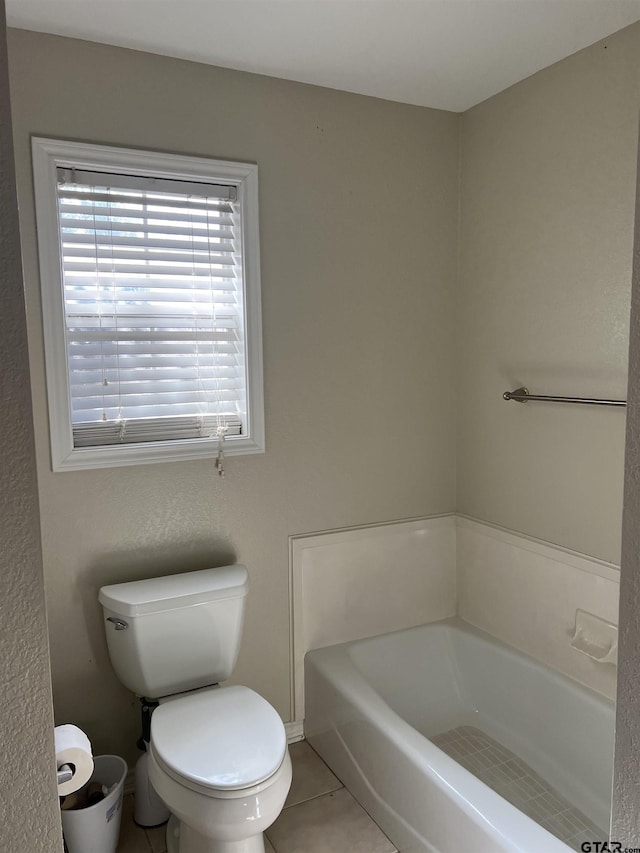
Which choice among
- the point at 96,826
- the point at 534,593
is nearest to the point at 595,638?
the point at 534,593

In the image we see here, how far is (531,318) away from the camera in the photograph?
2.33m

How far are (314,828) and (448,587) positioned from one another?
1.09 meters

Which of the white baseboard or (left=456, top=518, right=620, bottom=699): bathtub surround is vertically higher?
(left=456, top=518, right=620, bottom=699): bathtub surround

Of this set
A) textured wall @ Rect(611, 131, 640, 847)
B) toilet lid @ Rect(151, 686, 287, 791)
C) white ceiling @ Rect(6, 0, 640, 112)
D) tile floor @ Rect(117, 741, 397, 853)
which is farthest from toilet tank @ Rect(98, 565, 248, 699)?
white ceiling @ Rect(6, 0, 640, 112)

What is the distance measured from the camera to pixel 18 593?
0.64 m

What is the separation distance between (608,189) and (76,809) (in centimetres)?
241

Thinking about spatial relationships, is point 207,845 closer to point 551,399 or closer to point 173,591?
point 173,591

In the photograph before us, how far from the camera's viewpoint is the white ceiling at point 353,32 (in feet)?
5.89

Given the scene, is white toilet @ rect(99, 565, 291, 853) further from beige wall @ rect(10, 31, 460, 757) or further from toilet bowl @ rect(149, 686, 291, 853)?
beige wall @ rect(10, 31, 460, 757)

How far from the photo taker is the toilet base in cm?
174

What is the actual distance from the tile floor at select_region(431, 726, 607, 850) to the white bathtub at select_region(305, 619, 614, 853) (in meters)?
0.03

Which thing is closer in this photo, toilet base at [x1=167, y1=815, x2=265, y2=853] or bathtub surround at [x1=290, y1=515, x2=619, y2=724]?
toilet base at [x1=167, y1=815, x2=265, y2=853]

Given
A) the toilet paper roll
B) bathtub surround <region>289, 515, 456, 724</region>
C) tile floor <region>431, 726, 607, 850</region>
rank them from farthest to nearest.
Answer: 1. bathtub surround <region>289, 515, 456, 724</region>
2. tile floor <region>431, 726, 607, 850</region>
3. the toilet paper roll

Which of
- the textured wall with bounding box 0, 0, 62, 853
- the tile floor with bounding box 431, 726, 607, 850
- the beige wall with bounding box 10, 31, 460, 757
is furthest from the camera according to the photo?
the beige wall with bounding box 10, 31, 460, 757
